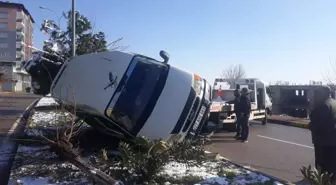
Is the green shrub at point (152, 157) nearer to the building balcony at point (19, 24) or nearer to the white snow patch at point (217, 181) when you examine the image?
the white snow patch at point (217, 181)

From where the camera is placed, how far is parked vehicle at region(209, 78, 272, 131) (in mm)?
12641

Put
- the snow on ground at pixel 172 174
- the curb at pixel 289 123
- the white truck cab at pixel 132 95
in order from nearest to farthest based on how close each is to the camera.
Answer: the snow on ground at pixel 172 174
the white truck cab at pixel 132 95
the curb at pixel 289 123

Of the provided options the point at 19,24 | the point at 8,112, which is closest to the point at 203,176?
the point at 8,112

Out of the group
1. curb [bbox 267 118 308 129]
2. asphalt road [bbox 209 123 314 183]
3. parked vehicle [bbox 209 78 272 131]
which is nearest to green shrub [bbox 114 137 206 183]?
asphalt road [bbox 209 123 314 183]

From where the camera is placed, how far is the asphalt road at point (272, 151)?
7.71m

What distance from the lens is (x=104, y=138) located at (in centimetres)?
928

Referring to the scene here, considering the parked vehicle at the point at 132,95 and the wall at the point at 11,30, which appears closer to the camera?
the parked vehicle at the point at 132,95

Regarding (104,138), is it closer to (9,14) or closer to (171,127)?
(171,127)

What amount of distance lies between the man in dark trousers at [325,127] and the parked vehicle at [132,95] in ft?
8.71

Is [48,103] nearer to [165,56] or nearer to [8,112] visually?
[8,112]

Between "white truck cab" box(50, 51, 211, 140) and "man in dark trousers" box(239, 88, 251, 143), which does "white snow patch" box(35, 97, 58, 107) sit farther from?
"man in dark trousers" box(239, 88, 251, 143)

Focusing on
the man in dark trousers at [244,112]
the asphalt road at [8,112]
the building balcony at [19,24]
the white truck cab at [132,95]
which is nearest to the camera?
the white truck cab at [132,95]

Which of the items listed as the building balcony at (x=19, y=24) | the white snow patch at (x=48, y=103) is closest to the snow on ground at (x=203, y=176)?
the white snow patch at (x=48, y=103)

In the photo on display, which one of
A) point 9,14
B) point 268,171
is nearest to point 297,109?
point 268,171
